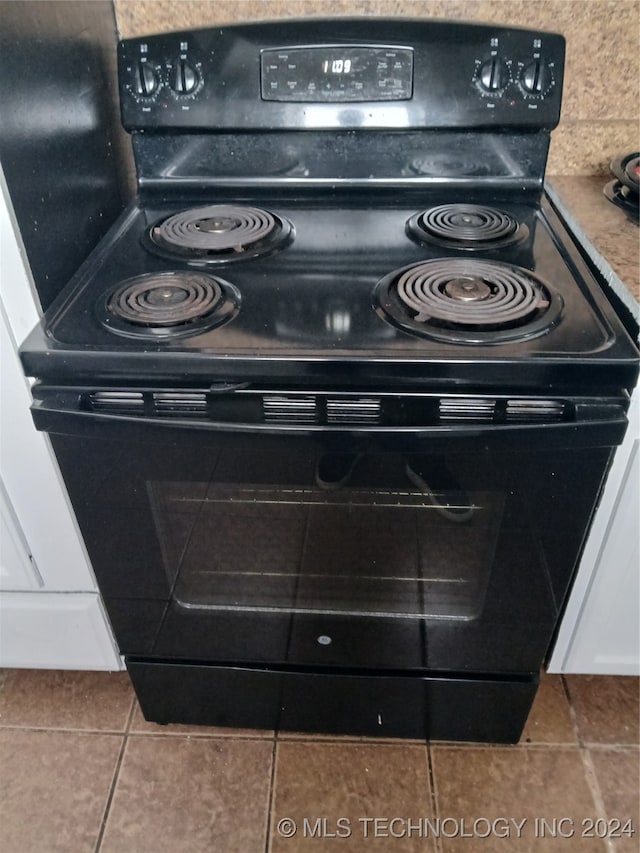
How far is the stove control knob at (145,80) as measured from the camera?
1.15m

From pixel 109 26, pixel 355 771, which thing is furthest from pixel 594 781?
pixel 109 26

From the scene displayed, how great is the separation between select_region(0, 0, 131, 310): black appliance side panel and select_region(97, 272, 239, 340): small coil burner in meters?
0.14

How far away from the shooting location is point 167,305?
92 centimetres

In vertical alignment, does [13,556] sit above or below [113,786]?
above

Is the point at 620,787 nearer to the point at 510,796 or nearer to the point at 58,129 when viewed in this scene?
the point at 510,796

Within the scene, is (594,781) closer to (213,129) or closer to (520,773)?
(520,773)

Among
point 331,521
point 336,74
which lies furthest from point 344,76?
point 331,521

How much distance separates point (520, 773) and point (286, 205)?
109cm

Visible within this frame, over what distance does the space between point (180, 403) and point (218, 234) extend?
13.4 inches

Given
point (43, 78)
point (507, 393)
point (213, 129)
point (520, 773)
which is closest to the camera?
point (507, 393)

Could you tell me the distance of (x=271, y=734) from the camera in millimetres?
1356

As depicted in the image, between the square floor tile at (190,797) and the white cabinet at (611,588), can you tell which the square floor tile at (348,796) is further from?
the white cabinet at (611,588)

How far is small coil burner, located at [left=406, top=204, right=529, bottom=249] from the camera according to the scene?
107cm

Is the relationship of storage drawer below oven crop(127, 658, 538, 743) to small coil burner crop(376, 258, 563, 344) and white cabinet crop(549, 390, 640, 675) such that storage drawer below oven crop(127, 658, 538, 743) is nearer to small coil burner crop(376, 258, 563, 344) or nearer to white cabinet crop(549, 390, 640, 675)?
white cabinet crop(549, 390, 640, 675)
